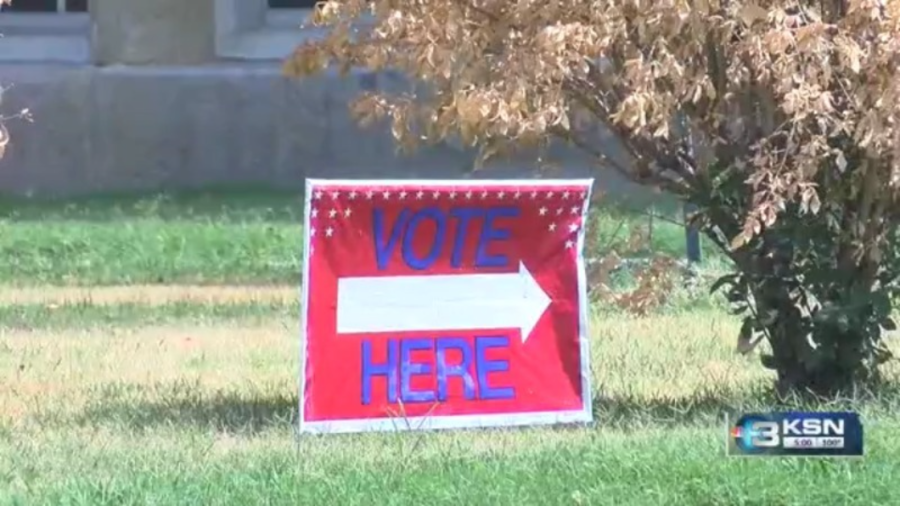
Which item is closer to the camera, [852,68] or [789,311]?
[852,68]

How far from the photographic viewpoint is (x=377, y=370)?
826cm

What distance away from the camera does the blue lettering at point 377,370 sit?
8.23m

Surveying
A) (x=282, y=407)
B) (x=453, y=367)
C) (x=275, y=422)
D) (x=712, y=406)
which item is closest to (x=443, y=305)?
(x=453, y=367)

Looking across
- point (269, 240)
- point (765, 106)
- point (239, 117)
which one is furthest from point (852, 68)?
point (239, 117)

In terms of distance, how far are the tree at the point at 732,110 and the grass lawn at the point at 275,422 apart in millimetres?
482

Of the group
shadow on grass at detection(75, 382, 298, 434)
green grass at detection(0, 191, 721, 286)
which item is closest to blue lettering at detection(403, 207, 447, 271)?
shadow on grass at detection(75, 382, 298, 434)

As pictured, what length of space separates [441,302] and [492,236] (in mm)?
382

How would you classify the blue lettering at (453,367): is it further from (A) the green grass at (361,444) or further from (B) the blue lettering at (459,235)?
(B) the blue lettering at (459,235)

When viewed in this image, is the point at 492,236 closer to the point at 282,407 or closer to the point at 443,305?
the point at 443,305

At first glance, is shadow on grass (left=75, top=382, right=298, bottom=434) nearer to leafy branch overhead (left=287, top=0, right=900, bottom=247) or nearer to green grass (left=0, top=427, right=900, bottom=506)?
green grass (left=0, top=427, right=900, bottom=506)

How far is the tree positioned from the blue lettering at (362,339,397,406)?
1.00 meters

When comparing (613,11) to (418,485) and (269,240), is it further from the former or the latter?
(269,240)

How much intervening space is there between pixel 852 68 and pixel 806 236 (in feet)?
3.71

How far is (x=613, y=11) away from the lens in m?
8.03
